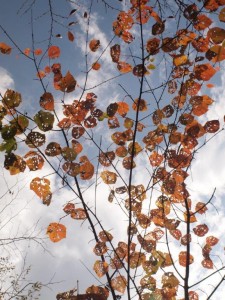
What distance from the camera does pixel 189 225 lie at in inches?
148

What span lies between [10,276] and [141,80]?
46.7ft

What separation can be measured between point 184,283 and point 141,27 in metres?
3.13

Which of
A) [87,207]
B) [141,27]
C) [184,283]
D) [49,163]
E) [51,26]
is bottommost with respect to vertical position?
[184,283]

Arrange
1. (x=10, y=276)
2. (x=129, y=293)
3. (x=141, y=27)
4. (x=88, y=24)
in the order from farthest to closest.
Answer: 1. (x=10, y=276)
2. (x=88, y=24)
3. (x=141, y=27)
4. (x=129, y=293)

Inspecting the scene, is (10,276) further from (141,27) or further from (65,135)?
(141,27)

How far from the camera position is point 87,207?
3109 millimetres

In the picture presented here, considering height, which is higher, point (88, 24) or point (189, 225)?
point (88, 24)

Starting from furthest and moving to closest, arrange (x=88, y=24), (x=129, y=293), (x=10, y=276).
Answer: (x=10, y=276), (x=88, y=24), (x=129, y=293)

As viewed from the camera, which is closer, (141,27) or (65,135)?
(141,27)

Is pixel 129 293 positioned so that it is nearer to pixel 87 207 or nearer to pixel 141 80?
pixel 87 207

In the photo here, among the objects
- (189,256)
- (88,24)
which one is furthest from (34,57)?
(189,256)

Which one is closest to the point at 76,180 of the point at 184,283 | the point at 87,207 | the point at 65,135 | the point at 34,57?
the point at 87,207

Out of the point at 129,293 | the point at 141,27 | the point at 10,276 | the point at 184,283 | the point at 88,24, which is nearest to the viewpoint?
the point at 129,293

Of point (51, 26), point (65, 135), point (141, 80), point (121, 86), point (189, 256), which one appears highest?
point (51, 26)
